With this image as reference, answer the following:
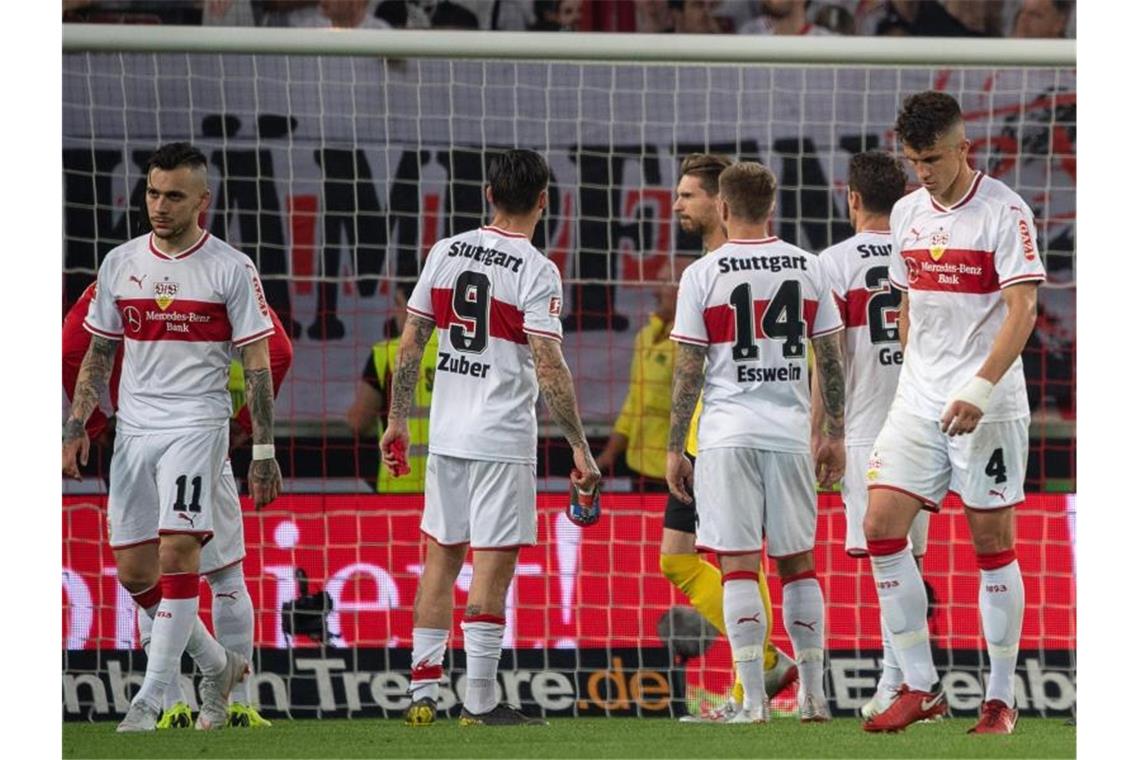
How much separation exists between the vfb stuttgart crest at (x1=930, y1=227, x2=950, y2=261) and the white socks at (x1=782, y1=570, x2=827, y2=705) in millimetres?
1164

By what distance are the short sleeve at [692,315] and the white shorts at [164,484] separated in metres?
1.53

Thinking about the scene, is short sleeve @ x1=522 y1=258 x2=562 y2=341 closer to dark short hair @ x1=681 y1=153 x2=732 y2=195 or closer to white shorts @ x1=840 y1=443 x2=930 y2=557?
dark short hair @ x1=681 y1=153 x2=732 y2=195

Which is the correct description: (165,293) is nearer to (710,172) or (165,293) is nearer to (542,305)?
(542,305)

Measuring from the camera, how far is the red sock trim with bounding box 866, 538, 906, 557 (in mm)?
6242

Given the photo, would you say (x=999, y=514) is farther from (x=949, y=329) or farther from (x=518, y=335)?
(x=518, y=335)

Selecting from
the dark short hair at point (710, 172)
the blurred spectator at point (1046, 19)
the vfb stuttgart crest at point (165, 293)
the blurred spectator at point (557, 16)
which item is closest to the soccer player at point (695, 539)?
the dark short hair at point (710, 172)

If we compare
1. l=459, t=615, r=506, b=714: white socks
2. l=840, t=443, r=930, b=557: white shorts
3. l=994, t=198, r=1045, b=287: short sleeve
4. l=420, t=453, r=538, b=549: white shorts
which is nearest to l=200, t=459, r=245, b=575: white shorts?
l=420, t=453, r=538, b=549: white shorts

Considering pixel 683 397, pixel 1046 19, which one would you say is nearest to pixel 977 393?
pixel 683 397

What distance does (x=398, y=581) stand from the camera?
337 inches

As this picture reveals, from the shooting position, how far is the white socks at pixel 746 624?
657 centimetres

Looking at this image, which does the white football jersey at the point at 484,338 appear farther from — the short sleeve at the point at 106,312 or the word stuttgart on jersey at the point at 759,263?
the short sleeve at the point at 106,312

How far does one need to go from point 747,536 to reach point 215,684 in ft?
6.04

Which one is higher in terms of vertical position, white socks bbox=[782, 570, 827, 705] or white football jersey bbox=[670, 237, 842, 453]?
white football jersey bbox=[670, 237, 842, 453]

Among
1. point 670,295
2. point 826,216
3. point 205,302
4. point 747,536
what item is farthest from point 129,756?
point 826,216
